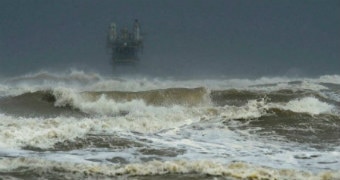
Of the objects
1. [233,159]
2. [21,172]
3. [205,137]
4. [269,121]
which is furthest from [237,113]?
[21,172]

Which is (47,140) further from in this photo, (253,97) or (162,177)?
(253,97)

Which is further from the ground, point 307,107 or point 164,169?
point 307,107

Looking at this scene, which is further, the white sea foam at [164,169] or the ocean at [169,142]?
the ocean at [169,142]

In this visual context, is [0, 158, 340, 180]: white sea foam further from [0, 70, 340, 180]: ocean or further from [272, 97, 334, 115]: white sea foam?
[272, 97, 334, 115]: white sea foam

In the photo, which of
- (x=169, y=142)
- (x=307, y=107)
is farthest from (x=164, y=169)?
(x=307, y=107)

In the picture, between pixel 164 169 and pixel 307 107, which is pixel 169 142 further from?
pixel 307 107

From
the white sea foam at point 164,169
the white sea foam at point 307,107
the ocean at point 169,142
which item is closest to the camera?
the white sea foam at point 164,169

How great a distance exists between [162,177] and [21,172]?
2.05 meters

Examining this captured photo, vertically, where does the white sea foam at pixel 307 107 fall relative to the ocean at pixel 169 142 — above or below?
above

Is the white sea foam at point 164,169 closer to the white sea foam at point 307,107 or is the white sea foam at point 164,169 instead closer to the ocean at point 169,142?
the ocean at point 169,142

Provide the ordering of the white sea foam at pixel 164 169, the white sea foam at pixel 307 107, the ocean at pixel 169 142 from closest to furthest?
the white sea foam at pixel 164 169
the ocean at pixel 169 142
the white sea foam at pixel 307 107

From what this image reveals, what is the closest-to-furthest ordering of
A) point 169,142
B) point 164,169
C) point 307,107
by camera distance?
point 164,169 → point 169,142 → point 307,107

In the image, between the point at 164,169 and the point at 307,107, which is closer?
the point at 164,169

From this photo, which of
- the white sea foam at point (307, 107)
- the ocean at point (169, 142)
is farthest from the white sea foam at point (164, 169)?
the white sea foam at point (307, 107)
